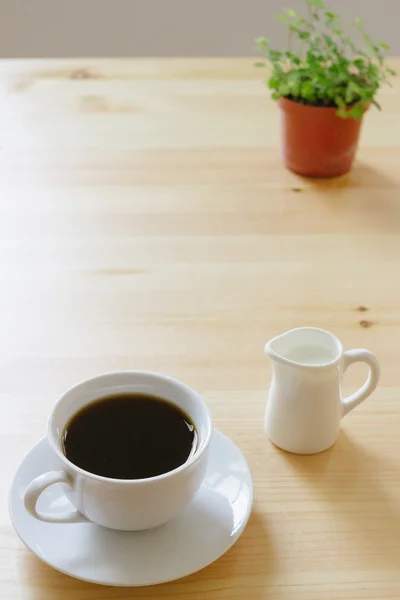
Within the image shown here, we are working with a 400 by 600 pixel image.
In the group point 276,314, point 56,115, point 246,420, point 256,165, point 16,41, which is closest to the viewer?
point 246,420

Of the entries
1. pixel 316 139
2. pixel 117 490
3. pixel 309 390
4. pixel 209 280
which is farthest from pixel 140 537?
pixel 316 139

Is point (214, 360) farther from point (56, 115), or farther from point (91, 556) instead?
point (56, 115)

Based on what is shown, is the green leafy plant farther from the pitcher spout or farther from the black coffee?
the black coffee

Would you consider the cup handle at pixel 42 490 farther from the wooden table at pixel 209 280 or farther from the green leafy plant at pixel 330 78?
the green leafy plant at pixel 330 78

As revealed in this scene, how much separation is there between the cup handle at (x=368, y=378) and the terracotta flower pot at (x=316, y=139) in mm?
498

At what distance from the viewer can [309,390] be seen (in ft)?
2.08

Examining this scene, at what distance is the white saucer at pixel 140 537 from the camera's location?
534mm

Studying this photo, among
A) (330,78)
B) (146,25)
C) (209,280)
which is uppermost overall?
(330,78)

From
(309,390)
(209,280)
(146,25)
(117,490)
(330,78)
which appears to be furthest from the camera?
(146,25)

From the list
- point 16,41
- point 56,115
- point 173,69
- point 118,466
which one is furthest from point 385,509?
point 16,41

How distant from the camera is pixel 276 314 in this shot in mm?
832

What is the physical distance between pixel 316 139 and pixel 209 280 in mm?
316

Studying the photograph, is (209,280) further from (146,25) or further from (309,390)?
(146,25)

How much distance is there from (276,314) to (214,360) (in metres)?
0.11
